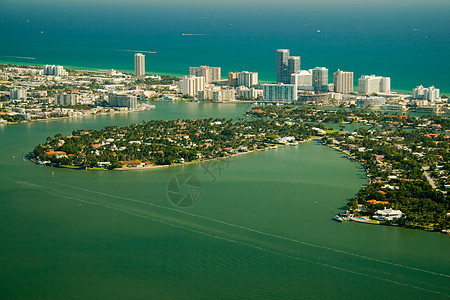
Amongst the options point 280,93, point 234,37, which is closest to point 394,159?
point 280,93

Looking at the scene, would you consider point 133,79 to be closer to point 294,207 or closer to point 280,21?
point 294,207

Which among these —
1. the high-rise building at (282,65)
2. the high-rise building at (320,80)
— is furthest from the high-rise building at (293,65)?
the high-rise building at (320,80)

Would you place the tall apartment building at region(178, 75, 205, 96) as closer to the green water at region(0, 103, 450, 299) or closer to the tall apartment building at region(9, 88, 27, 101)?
the tall apartment building at region(9, 88, 27, 101)

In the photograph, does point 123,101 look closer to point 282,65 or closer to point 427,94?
point 282,65

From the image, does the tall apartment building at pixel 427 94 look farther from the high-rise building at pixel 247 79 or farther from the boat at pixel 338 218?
the boat at pixel 338 218

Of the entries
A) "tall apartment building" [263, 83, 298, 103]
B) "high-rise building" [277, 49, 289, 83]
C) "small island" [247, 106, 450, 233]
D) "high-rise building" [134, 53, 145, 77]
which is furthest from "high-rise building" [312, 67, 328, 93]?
"high-rise building" [134, 53, 145, 77]

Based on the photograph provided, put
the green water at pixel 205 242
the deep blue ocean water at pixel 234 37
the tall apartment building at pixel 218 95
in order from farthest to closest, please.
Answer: the deep blue ocean water at pixel 234 37 < the tall apartment building at pixel 218 95 < the green water at pixel 205 242
